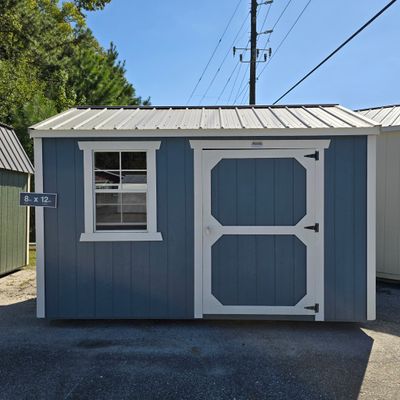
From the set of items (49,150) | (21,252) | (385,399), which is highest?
(49,150)

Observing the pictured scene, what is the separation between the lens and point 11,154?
691 cm

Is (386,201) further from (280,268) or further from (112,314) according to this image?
(112,314)

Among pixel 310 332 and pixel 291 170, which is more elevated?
pixel 291 170

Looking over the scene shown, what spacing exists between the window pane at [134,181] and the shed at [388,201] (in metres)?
4.18

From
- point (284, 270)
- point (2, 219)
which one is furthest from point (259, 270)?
point (2, 219)

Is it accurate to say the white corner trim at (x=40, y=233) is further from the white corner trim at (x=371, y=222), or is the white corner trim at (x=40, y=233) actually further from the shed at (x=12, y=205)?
the white corner trim at (x=371, y=222)

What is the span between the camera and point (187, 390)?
289 cm

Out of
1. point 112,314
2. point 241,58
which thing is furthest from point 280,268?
point 241,58

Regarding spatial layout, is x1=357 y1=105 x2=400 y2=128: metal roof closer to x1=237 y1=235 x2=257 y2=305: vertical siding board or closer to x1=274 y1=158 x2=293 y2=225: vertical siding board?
x1=274 y1=158 x2=293 y2=225: vertical siding board

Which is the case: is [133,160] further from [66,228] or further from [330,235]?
[330,235]

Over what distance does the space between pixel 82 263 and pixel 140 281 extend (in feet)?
2.23

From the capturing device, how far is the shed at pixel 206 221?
4.11 metres

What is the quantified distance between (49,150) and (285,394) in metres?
3.35

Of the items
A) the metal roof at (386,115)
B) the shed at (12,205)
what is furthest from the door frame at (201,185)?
the shed at (12,205)
